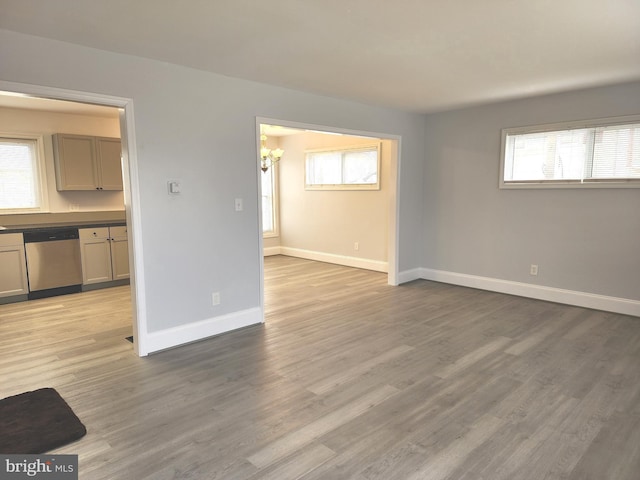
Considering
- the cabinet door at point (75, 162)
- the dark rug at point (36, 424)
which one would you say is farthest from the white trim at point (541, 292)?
the cabinet door at point (75, 162)

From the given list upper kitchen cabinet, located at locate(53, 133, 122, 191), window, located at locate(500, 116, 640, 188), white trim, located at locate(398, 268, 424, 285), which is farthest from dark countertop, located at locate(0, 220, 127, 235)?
window, located at locate(500, 116, 640, 188)

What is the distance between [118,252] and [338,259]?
3655 mm

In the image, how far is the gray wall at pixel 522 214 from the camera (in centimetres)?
428

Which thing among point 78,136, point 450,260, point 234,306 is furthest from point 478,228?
point 78,136

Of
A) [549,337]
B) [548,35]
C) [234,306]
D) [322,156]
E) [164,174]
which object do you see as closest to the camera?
[548,35]

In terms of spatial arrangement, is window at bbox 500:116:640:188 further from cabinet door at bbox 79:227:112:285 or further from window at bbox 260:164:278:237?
cabinet door at bbox 79:227:112:285

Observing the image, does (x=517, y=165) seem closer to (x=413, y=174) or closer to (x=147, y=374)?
(x=413, y=174)

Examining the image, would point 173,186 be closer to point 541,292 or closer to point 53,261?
point 53,261

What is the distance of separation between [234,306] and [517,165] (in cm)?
388

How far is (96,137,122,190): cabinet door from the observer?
5.91m

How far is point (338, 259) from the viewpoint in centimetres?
737

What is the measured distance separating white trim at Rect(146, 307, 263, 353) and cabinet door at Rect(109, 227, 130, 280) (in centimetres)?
273

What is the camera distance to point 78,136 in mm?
5672

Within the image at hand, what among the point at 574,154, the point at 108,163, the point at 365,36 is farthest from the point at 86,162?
the point at 574,154
